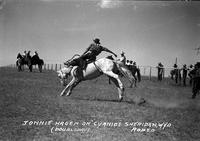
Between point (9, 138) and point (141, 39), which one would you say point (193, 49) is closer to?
point (141, 39)

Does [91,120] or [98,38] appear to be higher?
[98,38]

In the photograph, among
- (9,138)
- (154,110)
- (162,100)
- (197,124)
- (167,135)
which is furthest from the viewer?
(162,100)

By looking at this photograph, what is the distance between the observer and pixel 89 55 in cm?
1030

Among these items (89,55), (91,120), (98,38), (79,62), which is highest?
(98,38)

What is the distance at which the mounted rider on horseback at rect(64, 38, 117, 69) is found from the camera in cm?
1006

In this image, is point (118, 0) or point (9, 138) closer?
point (9, 138)

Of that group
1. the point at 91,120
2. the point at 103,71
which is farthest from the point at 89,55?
the point at 91,120

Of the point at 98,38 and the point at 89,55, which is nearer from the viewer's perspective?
the point at 98,38

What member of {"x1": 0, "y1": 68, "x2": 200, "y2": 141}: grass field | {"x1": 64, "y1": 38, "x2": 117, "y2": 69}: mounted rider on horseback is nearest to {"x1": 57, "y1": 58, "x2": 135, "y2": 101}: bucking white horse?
{"x1": 64, "y1": 38, "x2": 117, "y2": 69}: mounted rider on horseback

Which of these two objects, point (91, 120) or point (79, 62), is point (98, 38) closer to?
point (79, 62)

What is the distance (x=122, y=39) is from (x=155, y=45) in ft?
3.11

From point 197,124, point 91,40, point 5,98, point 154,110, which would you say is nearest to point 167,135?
point 197,124

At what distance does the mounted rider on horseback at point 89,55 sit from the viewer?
10059 mm

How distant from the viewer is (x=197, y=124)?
817 centimetres
